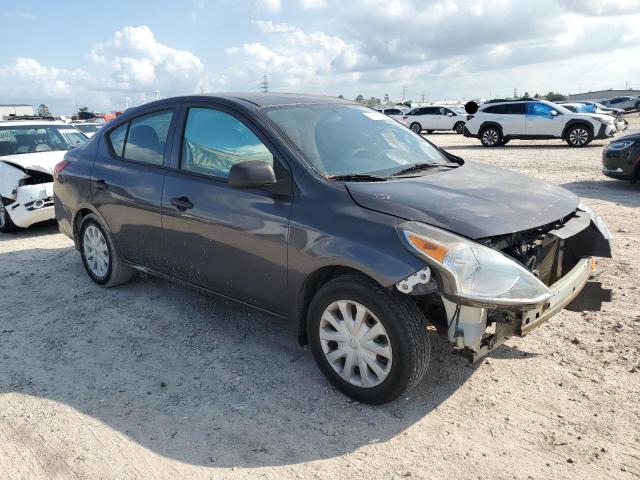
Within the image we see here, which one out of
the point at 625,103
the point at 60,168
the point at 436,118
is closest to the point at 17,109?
the point at 436,118

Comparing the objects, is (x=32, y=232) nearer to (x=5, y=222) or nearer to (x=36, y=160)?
(x=5, y=222)

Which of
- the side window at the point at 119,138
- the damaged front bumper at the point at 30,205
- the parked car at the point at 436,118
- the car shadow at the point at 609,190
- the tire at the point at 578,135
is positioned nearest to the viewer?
the side window at the point at 119,138

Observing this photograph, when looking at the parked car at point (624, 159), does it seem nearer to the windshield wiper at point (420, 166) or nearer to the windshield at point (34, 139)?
the windshield wiper at point (420, 166)

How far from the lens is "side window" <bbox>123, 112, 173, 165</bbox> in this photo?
4.21 metres

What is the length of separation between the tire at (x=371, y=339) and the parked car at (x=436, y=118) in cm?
2670

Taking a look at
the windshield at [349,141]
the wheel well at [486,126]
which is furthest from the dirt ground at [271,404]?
the wheel well at [486,126]

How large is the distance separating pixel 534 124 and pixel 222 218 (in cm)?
1790

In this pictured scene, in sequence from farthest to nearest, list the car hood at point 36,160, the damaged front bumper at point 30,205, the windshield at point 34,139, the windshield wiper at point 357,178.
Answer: the windshield at point 34,139 < the car hood at point 36,160 < the damaged front bumper at point 30,205 < the windshield wiper at point 357,178

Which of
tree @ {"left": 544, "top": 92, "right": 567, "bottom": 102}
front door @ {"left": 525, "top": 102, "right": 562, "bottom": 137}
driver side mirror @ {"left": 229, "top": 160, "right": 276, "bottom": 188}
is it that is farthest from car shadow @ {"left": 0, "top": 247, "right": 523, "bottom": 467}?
tree @ {"left": 544, "top": 92, "right": 567, "bottom": 102}

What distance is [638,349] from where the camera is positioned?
3607 millimetres

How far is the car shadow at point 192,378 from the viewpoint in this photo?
287 cm

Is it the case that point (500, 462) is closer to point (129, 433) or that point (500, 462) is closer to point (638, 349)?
point (638, 349)

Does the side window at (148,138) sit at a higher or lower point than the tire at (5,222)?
higher

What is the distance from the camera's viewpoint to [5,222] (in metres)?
7.30
